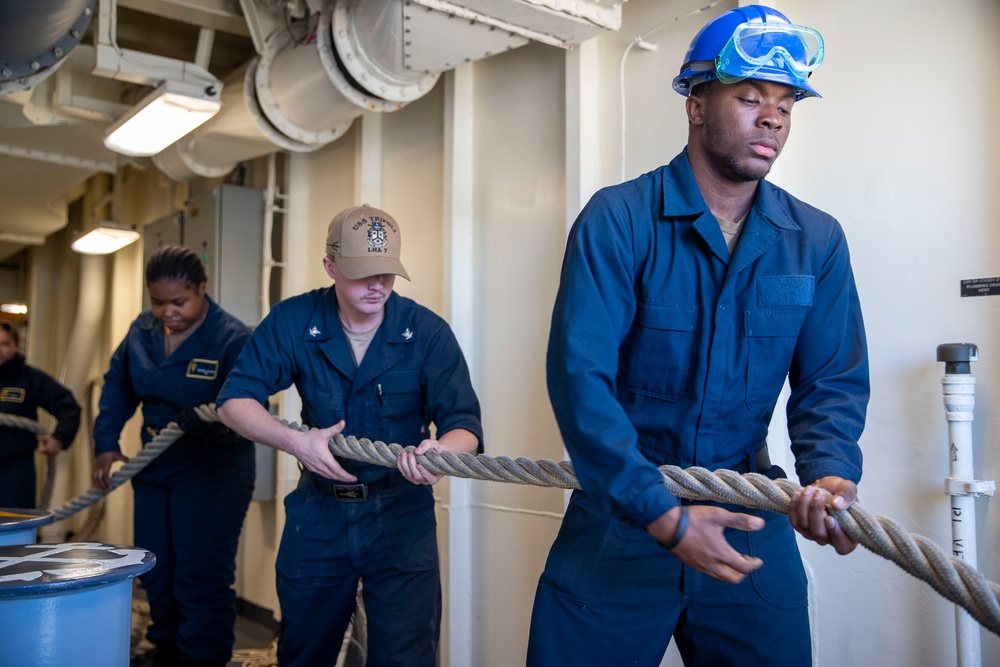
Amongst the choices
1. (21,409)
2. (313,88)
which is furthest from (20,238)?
(313,88)

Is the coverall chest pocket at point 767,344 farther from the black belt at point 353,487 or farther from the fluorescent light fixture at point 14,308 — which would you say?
the fluorescent light fixture at point 14,308

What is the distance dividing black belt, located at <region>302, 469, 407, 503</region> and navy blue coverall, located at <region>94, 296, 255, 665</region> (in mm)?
1115

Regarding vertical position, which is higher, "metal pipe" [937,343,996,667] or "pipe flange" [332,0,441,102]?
"pipe flange" [332,0,441,102]

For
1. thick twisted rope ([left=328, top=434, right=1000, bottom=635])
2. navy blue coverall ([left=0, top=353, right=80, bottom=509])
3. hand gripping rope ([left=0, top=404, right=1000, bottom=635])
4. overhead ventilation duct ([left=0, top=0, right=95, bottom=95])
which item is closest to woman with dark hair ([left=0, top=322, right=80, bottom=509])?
navy blue coverall ([left=0, top=353, right=80, bottom=509])

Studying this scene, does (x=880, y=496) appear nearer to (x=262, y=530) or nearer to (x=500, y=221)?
(x=500, y=221)

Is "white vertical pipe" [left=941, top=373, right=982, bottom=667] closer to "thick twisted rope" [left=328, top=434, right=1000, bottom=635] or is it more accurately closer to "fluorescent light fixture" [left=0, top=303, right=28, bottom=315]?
"thick twisted rope" [left=328, top=434, right=1000, bottom=635]

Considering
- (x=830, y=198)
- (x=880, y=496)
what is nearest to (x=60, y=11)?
(x=830, y=198)

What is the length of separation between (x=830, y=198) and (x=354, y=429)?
5.18ft

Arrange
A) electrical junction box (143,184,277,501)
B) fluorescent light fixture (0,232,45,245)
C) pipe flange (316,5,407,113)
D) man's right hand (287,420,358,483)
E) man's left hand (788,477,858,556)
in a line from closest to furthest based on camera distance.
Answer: man's left hand (788,477,858,556)
man's right hand (287,420,358,483)
pipe flange (316,5,407,113)
electrical junction box (143,184,277,501)
fluorescent light fixture (0,232,45,245)

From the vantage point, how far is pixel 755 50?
179 centimetres

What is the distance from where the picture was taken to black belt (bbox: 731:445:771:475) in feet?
6.49

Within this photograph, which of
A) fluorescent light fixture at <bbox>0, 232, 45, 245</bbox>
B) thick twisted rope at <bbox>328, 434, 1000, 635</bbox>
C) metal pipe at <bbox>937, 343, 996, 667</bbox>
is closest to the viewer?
thick twisted rope at <bbox>328, 434, 1000, 635</bbox>

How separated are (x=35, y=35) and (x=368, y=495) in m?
1.80

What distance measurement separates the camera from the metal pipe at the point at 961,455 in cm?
221
